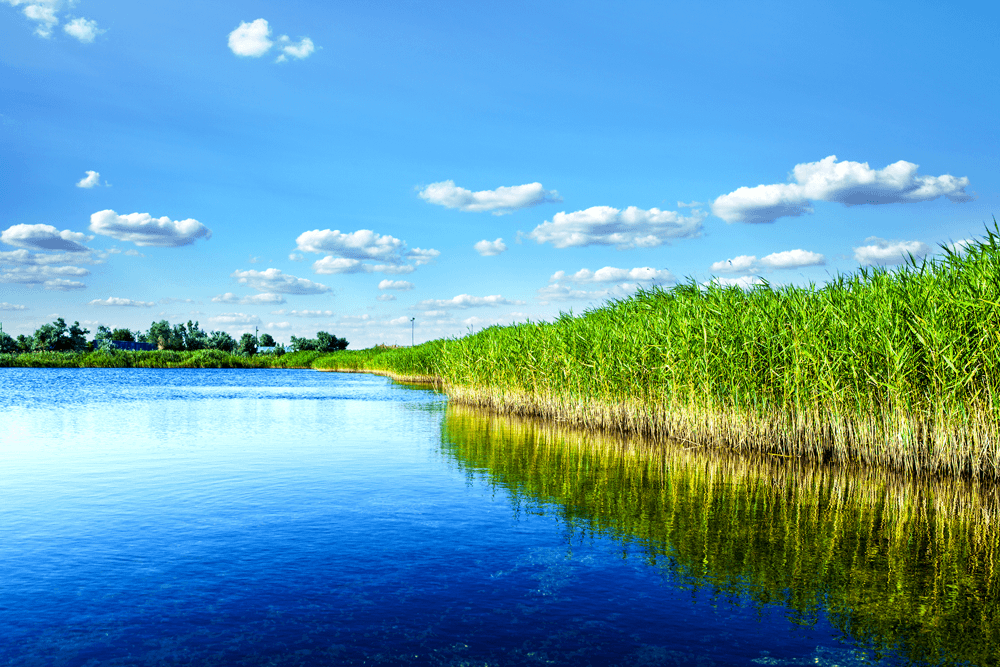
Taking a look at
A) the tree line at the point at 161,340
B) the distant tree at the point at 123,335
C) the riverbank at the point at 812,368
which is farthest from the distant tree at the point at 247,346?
the riverbank at the point at 812,368

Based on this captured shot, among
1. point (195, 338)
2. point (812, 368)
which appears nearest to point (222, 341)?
point (195, 338)

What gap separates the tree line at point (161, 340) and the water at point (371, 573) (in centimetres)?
11175

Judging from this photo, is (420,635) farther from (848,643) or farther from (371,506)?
(371,506)

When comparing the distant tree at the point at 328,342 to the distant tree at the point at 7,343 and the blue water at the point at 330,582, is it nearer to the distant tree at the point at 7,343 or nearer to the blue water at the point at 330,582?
the distant tree at the point at 7,343

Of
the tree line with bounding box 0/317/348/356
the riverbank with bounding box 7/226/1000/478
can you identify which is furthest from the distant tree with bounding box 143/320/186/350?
the riverbank with bounding box 7/226/1000/478

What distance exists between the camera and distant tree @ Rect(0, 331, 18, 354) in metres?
109

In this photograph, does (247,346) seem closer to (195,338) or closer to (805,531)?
(195,338)

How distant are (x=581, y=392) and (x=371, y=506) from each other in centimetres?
1162

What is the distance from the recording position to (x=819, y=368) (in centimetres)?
1401

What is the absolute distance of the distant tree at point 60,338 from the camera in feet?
367

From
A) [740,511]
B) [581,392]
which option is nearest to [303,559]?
[740,511]

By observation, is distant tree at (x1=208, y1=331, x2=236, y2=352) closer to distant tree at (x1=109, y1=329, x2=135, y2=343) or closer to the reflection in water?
distant tree at (x1=109, y1=329, x2=135, y2=343)

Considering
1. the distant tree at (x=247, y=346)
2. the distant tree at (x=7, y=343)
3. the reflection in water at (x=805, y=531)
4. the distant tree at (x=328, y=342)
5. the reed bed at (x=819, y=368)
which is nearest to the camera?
the reflection in water at (x=805, y=531)

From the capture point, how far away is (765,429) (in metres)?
15.3
